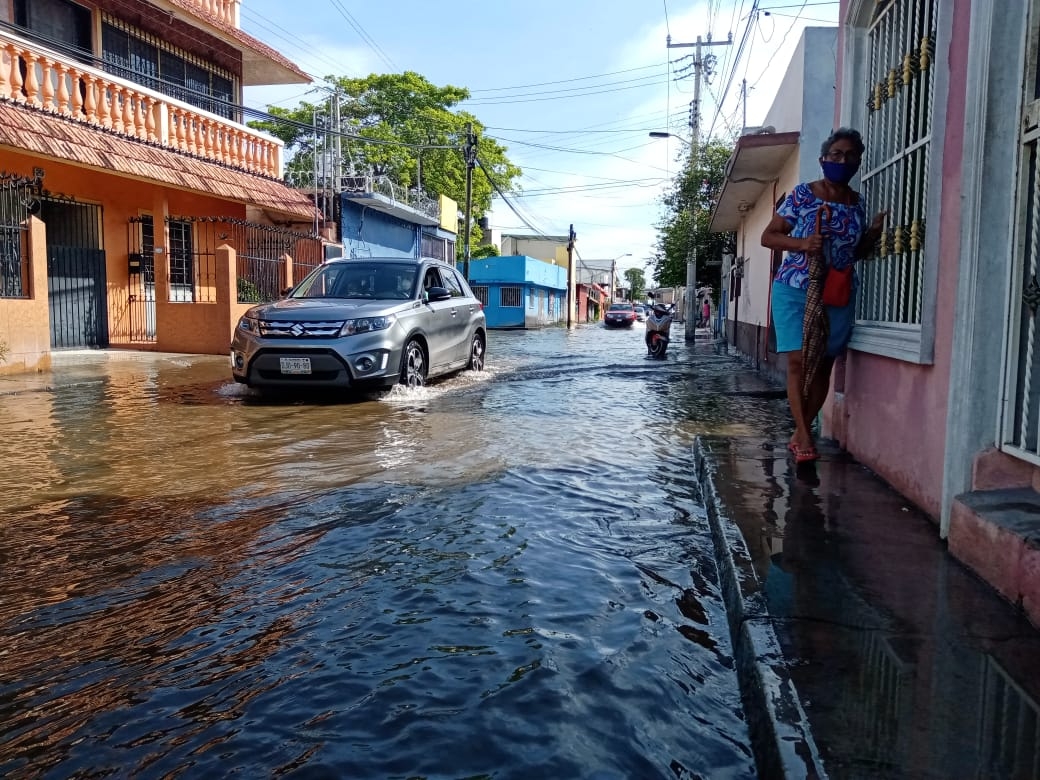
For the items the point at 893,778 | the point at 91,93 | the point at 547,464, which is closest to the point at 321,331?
the point at 547,464

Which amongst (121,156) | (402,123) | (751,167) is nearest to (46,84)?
(121,156)

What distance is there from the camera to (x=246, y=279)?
51.2ft

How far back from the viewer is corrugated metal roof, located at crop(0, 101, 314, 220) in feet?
35.5

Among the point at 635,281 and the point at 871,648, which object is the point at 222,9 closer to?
the point at 871,648

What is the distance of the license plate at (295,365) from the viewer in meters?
7.92

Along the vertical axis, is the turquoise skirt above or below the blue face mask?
below

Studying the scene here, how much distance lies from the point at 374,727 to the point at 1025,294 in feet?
8.41

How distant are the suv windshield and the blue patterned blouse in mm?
5252

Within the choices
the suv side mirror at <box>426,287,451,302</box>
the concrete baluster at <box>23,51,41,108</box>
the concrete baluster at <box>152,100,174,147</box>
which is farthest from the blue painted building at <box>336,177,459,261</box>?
the suv side mirror at <box>426,287,451,302</box>

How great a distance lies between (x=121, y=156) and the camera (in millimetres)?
12547

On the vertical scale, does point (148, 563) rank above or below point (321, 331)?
below

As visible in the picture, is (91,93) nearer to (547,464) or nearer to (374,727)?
(547,464)

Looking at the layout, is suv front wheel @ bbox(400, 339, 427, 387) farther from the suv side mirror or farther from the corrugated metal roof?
the corrugated metal roof

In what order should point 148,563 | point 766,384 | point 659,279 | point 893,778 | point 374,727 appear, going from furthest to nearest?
point 659,279 → point 766,384 → point 148,563 → point 374,727 → point 893,778
